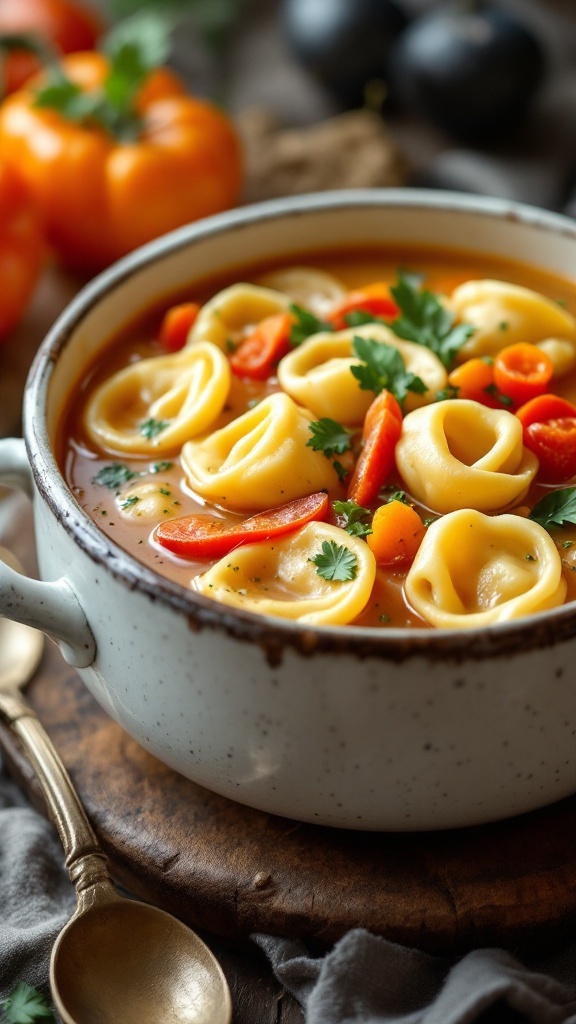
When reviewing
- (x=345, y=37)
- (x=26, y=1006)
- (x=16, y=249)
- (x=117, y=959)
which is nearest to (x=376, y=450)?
(x=117, y=959)

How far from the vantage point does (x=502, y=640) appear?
2512 mm

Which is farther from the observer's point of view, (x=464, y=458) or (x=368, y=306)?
(x=368, y=306)

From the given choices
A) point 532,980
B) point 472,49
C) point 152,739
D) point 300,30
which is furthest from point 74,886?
point 300,30

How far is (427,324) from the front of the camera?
4000 millimetres

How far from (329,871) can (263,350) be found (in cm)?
185

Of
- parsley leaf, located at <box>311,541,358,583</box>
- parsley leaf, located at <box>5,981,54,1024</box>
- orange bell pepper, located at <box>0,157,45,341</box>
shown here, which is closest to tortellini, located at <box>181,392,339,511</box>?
parsley leaf, located at <box>311,541,358,583</box>

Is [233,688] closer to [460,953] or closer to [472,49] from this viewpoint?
[460,953]

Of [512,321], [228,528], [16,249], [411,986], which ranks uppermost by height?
[512,321]

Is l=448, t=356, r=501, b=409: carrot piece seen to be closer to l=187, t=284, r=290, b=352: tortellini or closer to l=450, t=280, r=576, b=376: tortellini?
l=450, t=280, r=576, b=376: tortellini

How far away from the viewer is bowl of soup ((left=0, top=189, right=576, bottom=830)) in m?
2.64

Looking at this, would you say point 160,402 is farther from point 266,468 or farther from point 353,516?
point 353,516

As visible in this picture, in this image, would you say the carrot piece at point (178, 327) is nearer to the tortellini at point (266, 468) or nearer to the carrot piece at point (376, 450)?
the tortellini at point (266, 468)

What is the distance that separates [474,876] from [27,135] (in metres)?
4.57

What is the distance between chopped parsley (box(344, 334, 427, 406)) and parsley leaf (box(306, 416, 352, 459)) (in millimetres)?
182
